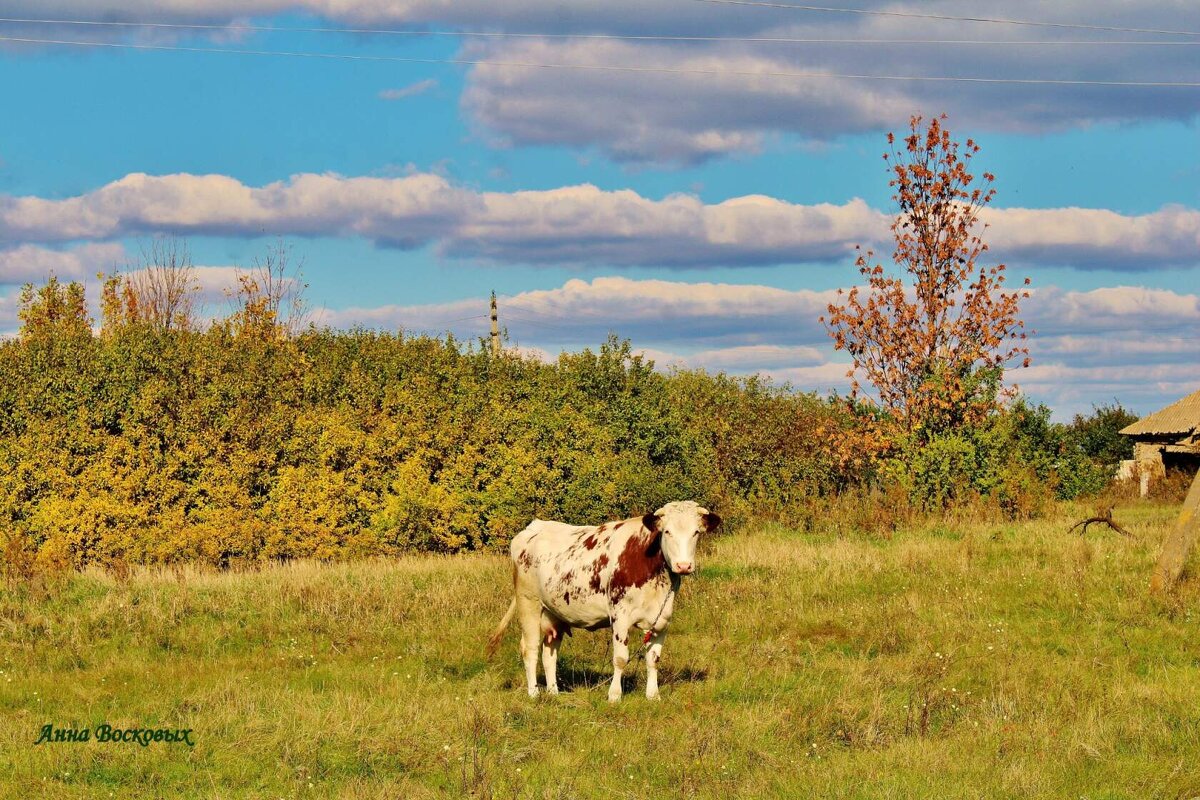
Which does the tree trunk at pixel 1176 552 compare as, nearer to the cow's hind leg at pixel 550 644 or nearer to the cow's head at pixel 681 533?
the cow's head at pixel 681 533

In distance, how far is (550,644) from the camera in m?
13.5

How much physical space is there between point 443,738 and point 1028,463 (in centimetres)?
3040

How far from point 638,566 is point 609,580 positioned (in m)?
0.36

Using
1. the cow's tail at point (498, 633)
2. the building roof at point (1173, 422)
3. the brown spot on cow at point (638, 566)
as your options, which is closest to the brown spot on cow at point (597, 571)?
the brown spot on cow at point (638, 566)

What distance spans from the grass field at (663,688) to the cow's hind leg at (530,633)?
0.54 m

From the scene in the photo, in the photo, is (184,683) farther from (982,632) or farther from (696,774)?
(982,632)

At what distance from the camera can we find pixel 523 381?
104 feet

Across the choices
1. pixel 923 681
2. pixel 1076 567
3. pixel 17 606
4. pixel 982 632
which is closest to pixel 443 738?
pixel 923 681

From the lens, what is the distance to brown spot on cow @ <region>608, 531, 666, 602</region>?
12.7m

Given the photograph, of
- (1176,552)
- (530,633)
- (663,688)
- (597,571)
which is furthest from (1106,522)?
(530,633)

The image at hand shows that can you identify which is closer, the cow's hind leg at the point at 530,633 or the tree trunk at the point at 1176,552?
the cow's hind leg at the point at 530,633

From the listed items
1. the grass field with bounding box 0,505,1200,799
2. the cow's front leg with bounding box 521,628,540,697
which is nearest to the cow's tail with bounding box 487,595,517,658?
the grass field with bounding box 0,505,1200,799

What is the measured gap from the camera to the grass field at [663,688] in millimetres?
10203

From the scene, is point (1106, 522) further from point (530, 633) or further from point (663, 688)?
point (530, 633)
